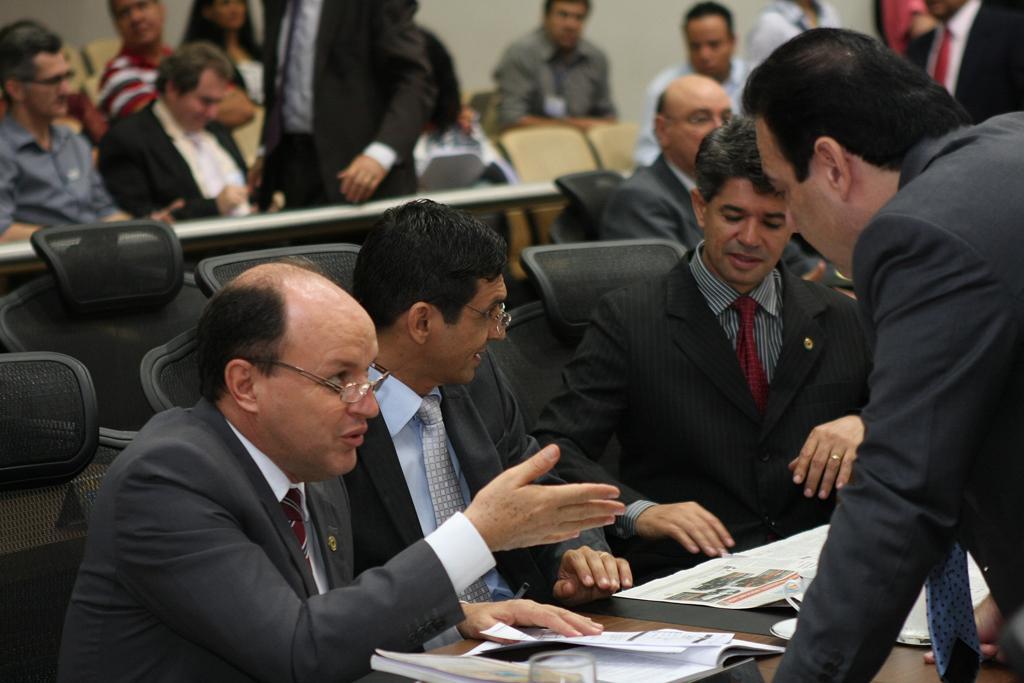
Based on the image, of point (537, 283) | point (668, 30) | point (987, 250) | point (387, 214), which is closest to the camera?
point (987, 250)

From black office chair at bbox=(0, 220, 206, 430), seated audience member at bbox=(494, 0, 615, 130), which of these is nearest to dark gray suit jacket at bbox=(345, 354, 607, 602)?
black office chair at bbox=(0, 220, 206, 430)

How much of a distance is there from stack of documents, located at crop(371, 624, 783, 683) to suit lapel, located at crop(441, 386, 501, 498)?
0.46 m

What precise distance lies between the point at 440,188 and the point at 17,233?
5.72 feet

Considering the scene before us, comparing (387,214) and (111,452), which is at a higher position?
(387,214)

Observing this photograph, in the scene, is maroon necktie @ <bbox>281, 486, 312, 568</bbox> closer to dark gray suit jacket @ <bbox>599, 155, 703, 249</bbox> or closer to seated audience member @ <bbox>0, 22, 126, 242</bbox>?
dark gray suit jacket @ <bbox>599, 155, 703, 249</bbox>

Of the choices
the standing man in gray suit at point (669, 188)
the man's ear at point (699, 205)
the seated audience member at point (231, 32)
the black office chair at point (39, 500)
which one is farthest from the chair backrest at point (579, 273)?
the seated audience member at point (231, 32)

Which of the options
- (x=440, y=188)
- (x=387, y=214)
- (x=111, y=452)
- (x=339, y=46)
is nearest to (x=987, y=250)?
(x=387, y=214)

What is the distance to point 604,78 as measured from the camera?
28.2ft

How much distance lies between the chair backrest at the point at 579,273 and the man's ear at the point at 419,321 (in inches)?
29.8

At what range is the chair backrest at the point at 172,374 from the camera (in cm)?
243

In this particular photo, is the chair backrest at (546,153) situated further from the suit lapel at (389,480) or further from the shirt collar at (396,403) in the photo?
the suit lapel at (389,480)

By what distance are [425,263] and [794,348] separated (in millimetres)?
941

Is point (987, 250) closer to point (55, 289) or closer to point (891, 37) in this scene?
point (55, 289)

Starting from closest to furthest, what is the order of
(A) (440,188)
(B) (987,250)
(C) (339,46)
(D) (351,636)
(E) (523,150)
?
(B) (987,250) → (D) (351,636) → (C) (339,46) → (A) (440,188) → (E) (523,150)
